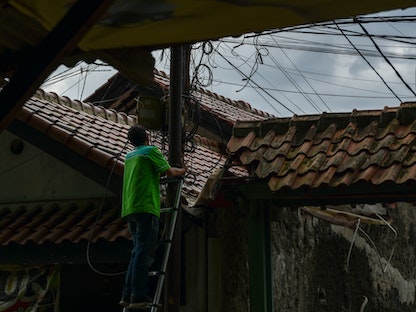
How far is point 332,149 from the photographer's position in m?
8.44

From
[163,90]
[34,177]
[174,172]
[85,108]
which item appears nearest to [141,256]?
[174,172]

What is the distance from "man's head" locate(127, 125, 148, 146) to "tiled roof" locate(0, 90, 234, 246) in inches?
52.8

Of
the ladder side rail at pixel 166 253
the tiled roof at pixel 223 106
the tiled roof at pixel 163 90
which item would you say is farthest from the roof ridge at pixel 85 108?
the ladder side rail at pixel 166 253

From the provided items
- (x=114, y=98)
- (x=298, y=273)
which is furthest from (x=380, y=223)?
(x=114, y=98)

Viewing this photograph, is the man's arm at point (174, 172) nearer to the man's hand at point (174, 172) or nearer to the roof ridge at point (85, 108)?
the man's hand at point (174, 172)

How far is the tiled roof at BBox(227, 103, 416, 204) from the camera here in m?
7.84

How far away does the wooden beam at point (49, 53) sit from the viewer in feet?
10.1

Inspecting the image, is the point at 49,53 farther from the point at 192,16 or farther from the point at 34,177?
the point at 34,177

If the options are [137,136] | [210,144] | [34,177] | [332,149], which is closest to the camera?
[137,136]

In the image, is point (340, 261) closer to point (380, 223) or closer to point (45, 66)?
point (380, 223)

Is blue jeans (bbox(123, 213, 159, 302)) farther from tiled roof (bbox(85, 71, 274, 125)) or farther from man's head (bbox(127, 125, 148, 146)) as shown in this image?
tiled roof (bbox(85, 71, 274, 125))

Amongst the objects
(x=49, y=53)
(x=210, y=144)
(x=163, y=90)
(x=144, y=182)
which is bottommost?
(x=49, y=53)

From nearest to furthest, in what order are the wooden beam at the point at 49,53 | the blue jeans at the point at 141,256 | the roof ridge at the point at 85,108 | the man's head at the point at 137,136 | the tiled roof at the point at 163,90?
1. the wooden beam at the point at 49,53
2. the blue jeans at the point at 141,256
3. the man's head at the point at 137,136
4. the roof ridge at the point at 85,108
5. the tiled roof at the point at 163,90

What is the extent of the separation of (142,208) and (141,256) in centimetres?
46
